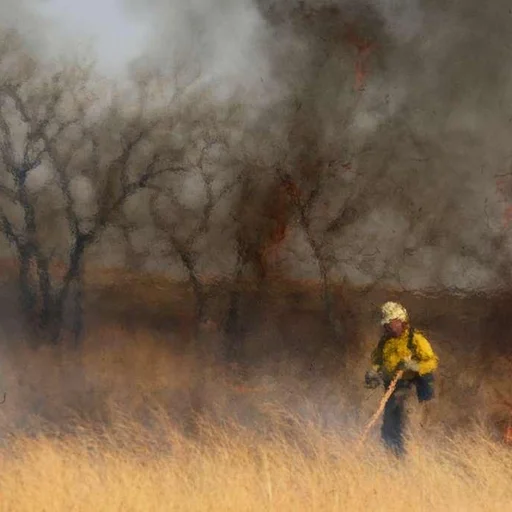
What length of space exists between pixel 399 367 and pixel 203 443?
165cm

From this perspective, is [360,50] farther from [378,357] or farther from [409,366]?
[409,366]

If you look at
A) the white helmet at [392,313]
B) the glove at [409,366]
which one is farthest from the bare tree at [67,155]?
the glove at [409,366]

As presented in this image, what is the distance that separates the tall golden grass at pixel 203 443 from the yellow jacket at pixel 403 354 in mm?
610

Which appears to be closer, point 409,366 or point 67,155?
point 409,366

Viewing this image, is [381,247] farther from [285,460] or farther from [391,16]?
[285,460]

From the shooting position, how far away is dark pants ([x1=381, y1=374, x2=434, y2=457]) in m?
6.74

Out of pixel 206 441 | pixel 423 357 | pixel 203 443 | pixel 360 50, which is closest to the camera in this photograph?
pixel 423 357

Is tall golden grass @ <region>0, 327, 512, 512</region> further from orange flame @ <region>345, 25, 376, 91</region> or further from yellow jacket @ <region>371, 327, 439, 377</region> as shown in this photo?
orange flame @ <region>345, 25, 376, 91</region>

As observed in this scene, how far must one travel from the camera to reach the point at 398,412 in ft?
22.7

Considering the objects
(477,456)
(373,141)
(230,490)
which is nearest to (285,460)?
(230,490)

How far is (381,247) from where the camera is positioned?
885 cm

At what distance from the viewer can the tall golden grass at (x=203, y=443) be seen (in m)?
5.83

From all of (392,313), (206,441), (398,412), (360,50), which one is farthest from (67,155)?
(398,412)

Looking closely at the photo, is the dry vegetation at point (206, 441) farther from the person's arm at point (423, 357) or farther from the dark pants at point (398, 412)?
the person's arm at point (423, 357)
